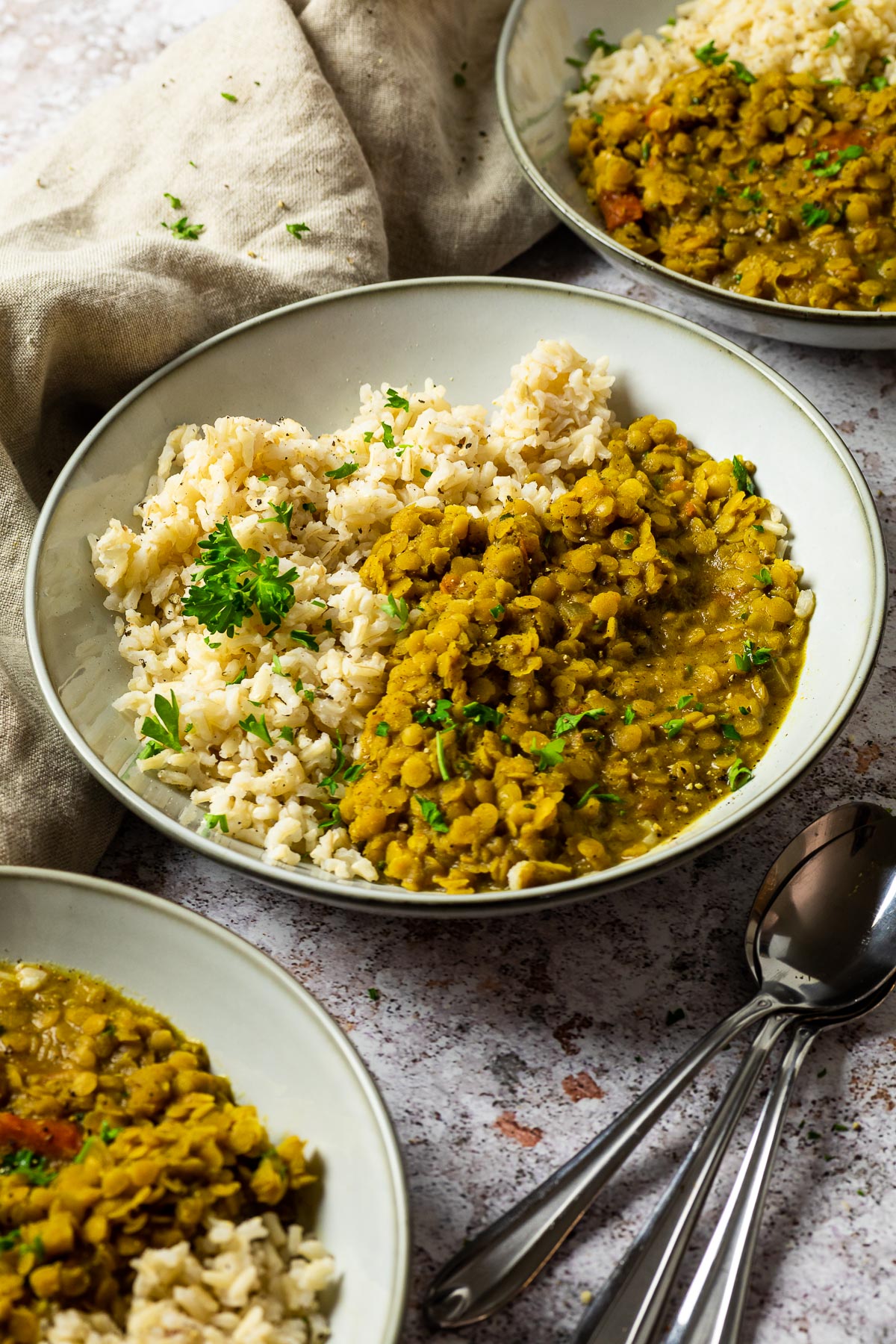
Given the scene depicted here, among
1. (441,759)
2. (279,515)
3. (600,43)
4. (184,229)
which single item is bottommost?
(441,759)

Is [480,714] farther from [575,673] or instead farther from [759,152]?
[759,152]

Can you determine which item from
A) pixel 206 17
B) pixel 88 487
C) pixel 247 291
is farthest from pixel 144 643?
pixel 206 17

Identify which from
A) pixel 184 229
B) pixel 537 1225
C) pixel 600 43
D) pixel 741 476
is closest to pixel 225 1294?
pixel 537 1225

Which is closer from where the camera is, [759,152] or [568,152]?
[759,152]

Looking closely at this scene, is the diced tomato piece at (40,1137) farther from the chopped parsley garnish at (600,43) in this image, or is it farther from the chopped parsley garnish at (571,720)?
the chopped parsley garnish at (600,43)

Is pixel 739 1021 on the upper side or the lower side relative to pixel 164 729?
lower

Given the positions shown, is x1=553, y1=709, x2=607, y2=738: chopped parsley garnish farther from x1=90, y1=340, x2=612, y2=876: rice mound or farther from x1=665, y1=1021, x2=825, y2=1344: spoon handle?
x1=665, y1=1021, x2=825, y2=1344: spoon handle

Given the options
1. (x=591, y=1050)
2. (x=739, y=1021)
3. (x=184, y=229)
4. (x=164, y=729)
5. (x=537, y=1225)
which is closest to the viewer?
(x=537, y=1225)
